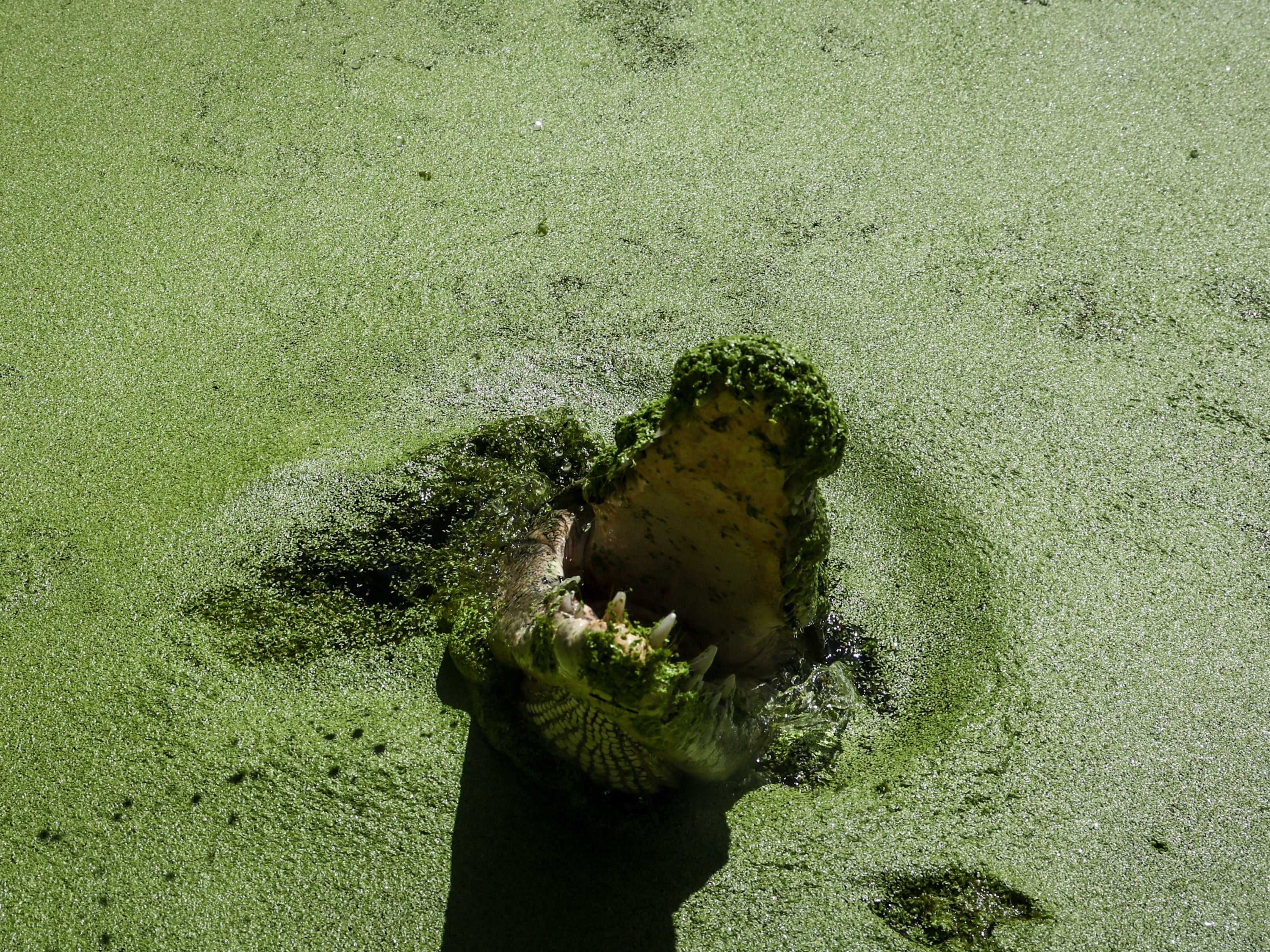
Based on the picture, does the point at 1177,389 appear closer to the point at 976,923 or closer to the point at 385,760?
the point at 976,923

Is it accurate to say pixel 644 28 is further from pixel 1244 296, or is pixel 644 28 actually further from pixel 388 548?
pixel 388 548

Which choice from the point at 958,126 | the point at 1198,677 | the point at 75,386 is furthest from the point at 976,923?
the point at 958,126

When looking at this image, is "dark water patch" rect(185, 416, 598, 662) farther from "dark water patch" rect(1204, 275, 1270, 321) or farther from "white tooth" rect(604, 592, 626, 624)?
"dark water patch" rect(1204, 275, 1270, 321)

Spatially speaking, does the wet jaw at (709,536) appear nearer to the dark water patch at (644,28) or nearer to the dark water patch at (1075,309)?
the dark water patch at (1075,309)

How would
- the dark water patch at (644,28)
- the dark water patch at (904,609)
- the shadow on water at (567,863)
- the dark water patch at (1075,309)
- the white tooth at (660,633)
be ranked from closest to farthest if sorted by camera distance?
the white tooth at (660,633)
the shadow on water at (567,863)
the dark water patch at (904,609)
the dark water patch at (1075,309)
the dark water patch at (644,28)

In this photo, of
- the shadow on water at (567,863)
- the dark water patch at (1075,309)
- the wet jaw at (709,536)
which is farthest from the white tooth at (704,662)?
the dark water patch at (1075,309)

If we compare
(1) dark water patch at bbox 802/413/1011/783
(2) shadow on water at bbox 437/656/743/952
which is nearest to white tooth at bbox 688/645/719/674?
(2) shadow on water at bbox 437/656/743/952

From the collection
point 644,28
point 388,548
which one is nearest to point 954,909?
point 388,548
